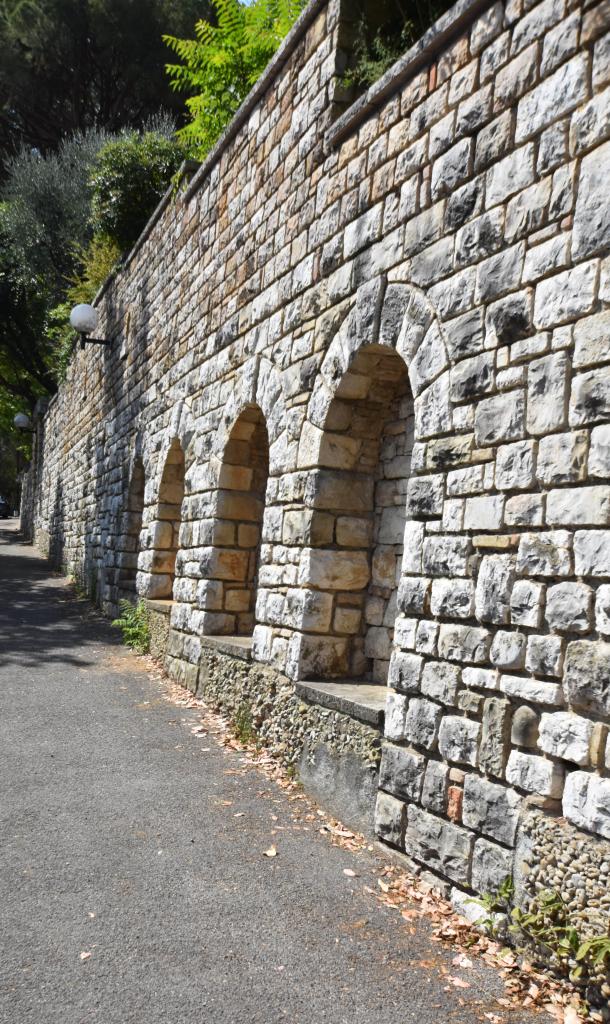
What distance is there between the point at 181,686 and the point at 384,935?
4235mm

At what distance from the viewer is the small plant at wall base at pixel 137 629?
861 centimetres

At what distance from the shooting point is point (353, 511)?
4.94 meters

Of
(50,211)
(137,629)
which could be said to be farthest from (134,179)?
(50,211)

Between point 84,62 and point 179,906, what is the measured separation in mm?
23525

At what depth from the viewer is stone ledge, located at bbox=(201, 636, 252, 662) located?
574 cm

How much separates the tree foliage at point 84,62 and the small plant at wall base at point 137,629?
50.8 feet

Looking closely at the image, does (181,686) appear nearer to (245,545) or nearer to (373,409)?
(245,545)

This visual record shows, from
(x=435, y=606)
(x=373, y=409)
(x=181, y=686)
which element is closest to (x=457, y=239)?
(x=373, y=409)

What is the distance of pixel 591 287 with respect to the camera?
2895mm

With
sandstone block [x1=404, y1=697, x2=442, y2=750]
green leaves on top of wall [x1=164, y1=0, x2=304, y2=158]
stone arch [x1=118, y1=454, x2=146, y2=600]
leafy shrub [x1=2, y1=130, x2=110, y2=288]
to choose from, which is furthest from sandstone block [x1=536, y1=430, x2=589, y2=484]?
leafy shrub [x1=2, y1=130, x2=110, y2=288]

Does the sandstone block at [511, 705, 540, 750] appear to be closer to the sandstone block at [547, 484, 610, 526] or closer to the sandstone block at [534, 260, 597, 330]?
the sandstone block at [547, 484, 610, 526]

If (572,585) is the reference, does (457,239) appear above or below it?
above

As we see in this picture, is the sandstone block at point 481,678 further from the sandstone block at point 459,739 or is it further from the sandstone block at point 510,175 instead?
the sandstone block at point 510,175

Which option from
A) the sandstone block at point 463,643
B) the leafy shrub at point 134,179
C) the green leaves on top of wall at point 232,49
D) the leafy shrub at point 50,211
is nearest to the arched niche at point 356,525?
the sandstone block at point 463,643
